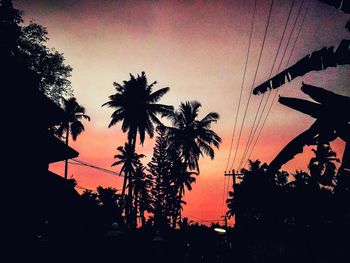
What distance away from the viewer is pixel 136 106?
2758 centimetres

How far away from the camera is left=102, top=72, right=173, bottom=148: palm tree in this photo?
1084 inches

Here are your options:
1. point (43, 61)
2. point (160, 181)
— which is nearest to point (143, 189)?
point (160, 181)

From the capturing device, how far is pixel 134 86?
1120 inches

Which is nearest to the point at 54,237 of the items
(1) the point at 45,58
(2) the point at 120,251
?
(2) the point at 120,251

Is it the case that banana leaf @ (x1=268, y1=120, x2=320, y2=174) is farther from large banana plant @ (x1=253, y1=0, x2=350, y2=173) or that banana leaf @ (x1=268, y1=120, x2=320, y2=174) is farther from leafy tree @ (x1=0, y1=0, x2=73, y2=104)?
leafy tree @ (x1=0, y1=0, x2=73, y2=104)

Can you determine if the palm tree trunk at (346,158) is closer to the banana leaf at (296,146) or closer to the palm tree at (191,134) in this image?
the banana leaf at (296,146)

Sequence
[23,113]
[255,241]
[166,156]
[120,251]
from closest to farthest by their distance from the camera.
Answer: [120,251], [23,113], [255,241], [166,156]

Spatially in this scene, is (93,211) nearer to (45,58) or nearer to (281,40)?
(281,40)

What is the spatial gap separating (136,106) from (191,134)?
7638 mm

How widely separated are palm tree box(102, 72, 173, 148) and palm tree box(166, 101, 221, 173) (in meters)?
2.75

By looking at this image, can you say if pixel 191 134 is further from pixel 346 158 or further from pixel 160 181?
pixel 346 158

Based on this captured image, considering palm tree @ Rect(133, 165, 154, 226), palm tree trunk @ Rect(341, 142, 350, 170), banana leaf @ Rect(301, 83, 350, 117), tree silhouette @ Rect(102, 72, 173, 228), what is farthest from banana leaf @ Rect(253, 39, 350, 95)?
palm tree @ Rect(133, 165, 154, 226)

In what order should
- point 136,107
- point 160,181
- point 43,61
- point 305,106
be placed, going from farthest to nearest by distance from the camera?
1. point 160,181
2. point 136,107
3. point 43,61
4. point 305,106

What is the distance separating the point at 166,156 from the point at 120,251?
92.1 ft
